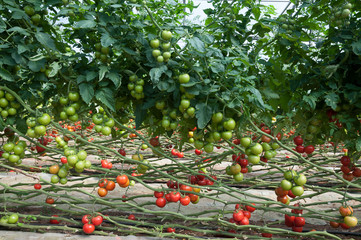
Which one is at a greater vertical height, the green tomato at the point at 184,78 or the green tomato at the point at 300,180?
the green tomato at the point at 184,78

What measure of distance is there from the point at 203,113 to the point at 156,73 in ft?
0.96

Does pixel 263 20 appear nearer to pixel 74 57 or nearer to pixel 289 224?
pixel 74 57

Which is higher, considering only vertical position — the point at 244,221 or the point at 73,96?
the point at 73,96

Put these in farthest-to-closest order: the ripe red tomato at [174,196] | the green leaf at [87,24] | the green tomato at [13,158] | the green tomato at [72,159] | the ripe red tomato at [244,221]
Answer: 1. the ripe red tomato at [244,221]
2. the ripe red tomato at [174,196]
3. the green tomato at [13,158]
4. the green tomato at [72,159]
5. the green leaf at [87,24]

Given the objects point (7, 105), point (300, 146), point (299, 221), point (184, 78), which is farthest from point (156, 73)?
point (299, 221)

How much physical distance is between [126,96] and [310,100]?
977 millimetres

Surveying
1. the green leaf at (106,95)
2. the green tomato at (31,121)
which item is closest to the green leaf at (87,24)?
the green leaf at (106,95)

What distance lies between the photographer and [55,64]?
4.14 feet

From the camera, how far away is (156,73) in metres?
1.19

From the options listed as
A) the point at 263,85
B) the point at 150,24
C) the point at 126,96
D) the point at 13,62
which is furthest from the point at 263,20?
the point at 13,62

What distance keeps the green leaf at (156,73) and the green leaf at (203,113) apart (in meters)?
0.23

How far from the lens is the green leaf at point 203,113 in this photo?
4.12 feet

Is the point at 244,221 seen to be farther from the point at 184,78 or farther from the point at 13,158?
the point at 13,158

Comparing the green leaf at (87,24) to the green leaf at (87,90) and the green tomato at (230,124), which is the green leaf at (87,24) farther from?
the green tomato at (230,124)
